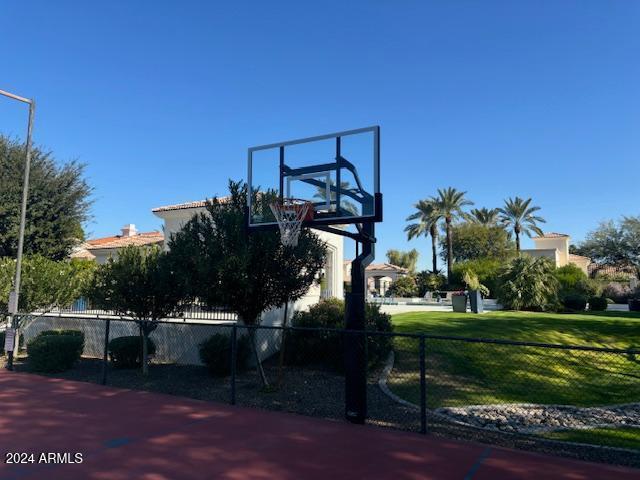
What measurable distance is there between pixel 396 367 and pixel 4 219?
18.0 m

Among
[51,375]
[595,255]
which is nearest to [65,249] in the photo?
[51,375]

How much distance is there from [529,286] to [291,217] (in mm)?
→ 21162

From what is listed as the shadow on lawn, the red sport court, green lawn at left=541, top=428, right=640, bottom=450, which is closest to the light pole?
the red sport court

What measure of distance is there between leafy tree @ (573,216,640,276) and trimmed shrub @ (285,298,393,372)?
140 feet

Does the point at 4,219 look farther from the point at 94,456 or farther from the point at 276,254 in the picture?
the point at 94,456

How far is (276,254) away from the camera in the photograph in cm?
1030

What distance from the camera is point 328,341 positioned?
12.4 metres

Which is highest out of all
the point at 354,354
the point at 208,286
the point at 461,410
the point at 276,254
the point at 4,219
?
the point at 4,219

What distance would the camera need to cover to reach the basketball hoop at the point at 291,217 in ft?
29.4

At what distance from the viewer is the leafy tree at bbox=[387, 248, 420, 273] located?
7994 centimetres

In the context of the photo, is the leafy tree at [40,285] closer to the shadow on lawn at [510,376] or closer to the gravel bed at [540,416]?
the shadow on lawn at [510,376]

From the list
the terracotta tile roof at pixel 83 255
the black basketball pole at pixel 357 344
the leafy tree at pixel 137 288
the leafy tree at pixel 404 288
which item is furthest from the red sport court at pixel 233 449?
the leafy tree at pixel 404 288

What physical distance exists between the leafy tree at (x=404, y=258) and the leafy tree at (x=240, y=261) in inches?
2742

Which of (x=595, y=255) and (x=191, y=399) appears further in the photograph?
(x=595, y=255)
